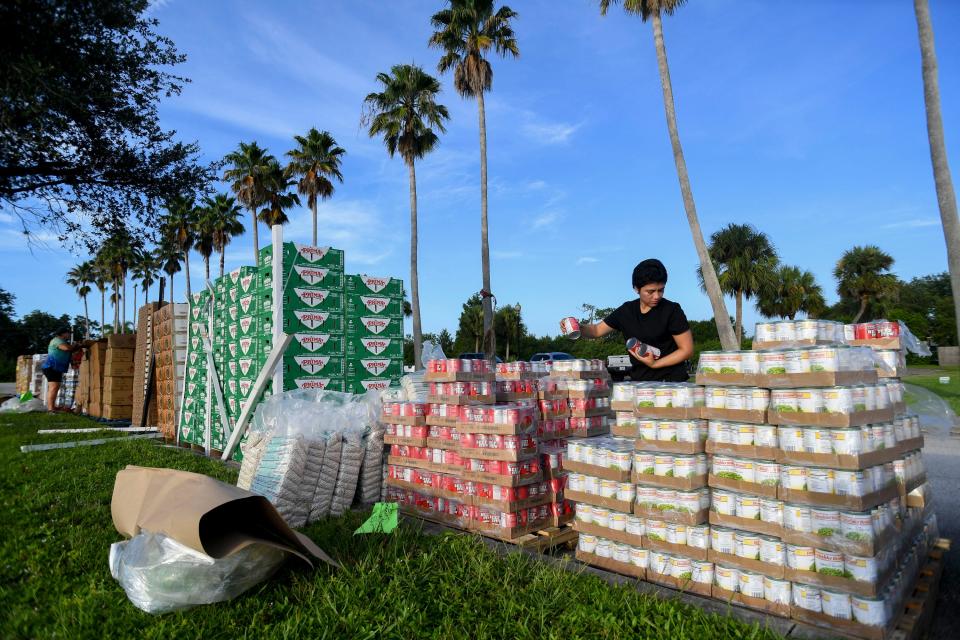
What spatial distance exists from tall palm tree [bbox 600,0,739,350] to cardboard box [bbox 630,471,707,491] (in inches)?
505

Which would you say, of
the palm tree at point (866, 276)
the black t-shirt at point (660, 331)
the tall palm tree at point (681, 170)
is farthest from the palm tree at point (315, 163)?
the palm tree at point (866, 276)

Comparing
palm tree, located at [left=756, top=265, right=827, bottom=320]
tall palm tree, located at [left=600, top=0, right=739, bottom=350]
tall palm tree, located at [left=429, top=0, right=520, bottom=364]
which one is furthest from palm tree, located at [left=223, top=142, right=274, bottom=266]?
palm tree, located at [left=756, top=265, right=827, bottom=320]

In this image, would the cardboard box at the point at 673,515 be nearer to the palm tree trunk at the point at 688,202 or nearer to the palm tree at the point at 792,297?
the palm tree trunk at the point at 688,202

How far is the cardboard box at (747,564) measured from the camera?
3.40m

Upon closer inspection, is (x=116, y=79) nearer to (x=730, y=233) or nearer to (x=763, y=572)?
(x=763, y=572)

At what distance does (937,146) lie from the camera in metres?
9.99

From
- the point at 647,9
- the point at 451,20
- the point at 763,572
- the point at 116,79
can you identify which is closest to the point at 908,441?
the point at 763,572

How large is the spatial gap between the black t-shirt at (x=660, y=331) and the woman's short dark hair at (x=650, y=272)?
0.85 feet

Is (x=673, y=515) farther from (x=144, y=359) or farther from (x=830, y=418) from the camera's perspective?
(x=144, y=359)

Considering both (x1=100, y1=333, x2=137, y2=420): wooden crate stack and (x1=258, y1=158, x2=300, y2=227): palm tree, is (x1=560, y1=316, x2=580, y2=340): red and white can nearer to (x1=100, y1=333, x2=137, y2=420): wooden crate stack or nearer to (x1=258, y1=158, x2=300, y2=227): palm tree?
(x1=100, y1=333, x2=137, y2=420): wooden crate stack

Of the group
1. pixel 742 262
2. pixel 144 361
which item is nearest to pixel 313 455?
pixel 144 361

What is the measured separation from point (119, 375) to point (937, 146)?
19244 millimetres

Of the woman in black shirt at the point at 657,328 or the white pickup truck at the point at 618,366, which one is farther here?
the white pickup truck at the point at 618,366

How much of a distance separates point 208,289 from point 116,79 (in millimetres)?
5292
